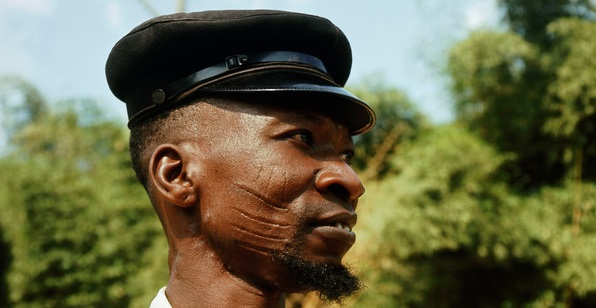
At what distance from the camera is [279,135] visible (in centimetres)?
179

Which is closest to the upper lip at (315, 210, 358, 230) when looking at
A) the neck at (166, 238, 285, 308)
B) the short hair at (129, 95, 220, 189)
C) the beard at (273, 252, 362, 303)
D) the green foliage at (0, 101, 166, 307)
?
the beard at (273, 252, 362, 303)

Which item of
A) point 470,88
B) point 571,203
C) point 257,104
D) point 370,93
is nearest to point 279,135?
point 257,104

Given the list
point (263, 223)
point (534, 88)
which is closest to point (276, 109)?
point (263, 223)

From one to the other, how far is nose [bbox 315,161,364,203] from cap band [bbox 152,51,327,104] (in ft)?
1.01

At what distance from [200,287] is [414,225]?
9261 millimetres

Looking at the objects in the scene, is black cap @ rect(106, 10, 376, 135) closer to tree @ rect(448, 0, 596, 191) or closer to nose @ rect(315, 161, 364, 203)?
nose @ rect(315, 161, 364, 203)

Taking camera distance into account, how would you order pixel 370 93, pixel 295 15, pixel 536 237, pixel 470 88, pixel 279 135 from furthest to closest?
pixel 370 93 < pixel 470 88 < pixel 536 237 < pixel 295 15 < pixel 279 135

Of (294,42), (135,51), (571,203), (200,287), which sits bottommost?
(200,287)

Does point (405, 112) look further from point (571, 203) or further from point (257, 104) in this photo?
point (257, 104)

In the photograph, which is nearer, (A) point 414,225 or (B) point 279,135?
(B) point 279,135

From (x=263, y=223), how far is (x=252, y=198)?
7 centimetres

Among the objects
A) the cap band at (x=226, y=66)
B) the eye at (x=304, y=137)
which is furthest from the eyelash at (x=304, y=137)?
the cap band at (x=226, y=66)

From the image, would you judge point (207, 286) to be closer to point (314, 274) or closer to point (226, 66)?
point (314, 274)

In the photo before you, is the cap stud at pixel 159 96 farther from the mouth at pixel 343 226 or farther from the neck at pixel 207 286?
the mouth at pixel 343 226
